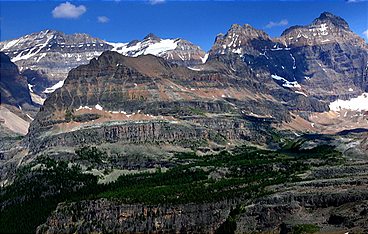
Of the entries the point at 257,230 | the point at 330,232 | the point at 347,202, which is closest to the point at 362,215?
the point at 330,232

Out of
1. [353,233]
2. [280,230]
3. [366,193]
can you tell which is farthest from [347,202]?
[353,233]

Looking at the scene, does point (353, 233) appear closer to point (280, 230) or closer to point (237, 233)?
point (280, 230)

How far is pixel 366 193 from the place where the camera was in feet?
635

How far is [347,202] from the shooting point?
638 feet

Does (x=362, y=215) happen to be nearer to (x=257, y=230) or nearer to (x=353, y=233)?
(x=353, y=233)

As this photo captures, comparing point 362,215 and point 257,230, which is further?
point 257,230

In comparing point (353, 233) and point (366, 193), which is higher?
point (366, 193)

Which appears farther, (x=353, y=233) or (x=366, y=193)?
(x=366, y=193)

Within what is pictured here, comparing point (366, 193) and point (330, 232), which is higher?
point (366, 193)

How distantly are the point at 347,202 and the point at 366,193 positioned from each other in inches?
239

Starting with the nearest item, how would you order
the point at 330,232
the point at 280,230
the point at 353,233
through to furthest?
1. the point at 353,233
2. the point at 330,232
3. the point at 280,230

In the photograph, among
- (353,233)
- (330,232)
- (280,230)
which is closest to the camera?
(353,233)

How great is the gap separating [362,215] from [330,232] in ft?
36.8

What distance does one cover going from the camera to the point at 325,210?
19662cm
